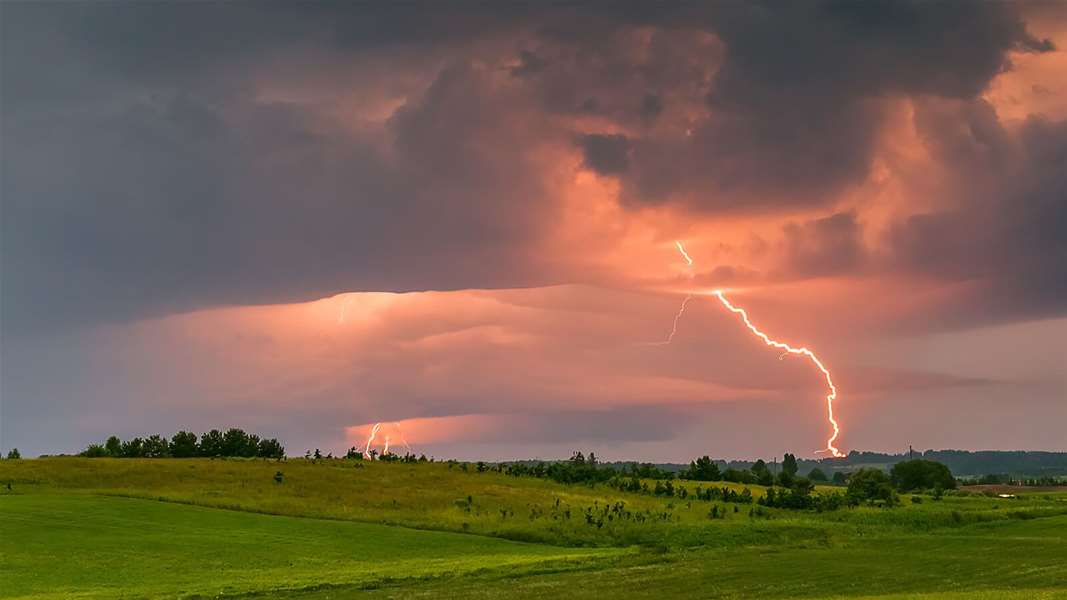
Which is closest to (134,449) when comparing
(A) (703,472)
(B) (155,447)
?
(B) (155,447)

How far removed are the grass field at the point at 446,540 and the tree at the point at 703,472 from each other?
30.5 m

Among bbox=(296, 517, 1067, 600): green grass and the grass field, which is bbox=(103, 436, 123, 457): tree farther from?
bbox=(296, 517, 1067, 600): green grass

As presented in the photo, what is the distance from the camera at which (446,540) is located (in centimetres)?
8519

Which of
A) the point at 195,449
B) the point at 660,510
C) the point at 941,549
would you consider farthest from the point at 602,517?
the point at 195,449

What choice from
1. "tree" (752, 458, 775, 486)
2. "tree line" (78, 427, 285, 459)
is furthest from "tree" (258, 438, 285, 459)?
"tree" (752, 458, 775, 486)

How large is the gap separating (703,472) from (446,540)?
70697mm

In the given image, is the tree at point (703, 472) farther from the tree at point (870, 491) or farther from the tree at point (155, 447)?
the tree at point (155, 447)

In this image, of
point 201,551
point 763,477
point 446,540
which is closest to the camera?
point 201,551

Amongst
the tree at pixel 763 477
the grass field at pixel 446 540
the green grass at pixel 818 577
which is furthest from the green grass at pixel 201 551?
the tree at pixel 763 477

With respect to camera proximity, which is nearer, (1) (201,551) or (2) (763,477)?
(1) (201,551)

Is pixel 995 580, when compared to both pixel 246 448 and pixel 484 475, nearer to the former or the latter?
pixel 484 475

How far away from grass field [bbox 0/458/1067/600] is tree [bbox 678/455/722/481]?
99.9 feet

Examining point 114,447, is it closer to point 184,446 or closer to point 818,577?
point 184,446

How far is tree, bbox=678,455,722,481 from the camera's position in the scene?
483 ft
